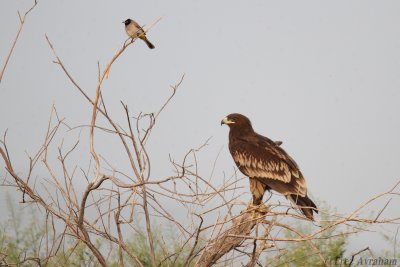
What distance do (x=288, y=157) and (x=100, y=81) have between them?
11.2ft

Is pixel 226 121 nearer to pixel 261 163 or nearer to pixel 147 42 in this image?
pixel 261 163

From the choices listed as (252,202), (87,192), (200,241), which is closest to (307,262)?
(252,202)

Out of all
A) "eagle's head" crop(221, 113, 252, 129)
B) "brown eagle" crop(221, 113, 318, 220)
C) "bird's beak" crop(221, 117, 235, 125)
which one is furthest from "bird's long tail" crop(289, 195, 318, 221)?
"bird's beak" crop(221, 117, 235, 125)

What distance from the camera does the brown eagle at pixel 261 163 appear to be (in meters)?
6.01

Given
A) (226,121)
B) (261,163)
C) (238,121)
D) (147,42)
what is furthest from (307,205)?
(147,42)

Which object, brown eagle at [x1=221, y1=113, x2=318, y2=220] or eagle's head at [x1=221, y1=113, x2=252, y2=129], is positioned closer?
brown eagle at [x1=221, y1=113, x2=318, y2=220]

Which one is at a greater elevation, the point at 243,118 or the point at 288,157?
the point at 243,118

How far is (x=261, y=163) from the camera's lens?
6277 millimetres

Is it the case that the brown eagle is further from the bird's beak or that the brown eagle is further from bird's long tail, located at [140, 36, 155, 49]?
bird's long tail, located at [140, 36, 155, 49]

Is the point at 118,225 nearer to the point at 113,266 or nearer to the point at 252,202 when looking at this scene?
the point at 252,202

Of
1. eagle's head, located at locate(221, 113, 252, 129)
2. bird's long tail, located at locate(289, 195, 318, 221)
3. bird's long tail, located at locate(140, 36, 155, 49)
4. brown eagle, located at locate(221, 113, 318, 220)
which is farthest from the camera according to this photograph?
bird's long tail, located at locate(140, 36, 155, 49)

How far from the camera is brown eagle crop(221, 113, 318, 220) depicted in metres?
6.01

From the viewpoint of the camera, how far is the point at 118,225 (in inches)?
156

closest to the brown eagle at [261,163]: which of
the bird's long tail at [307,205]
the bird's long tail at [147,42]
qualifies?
the bird's long tail at [307,205]
